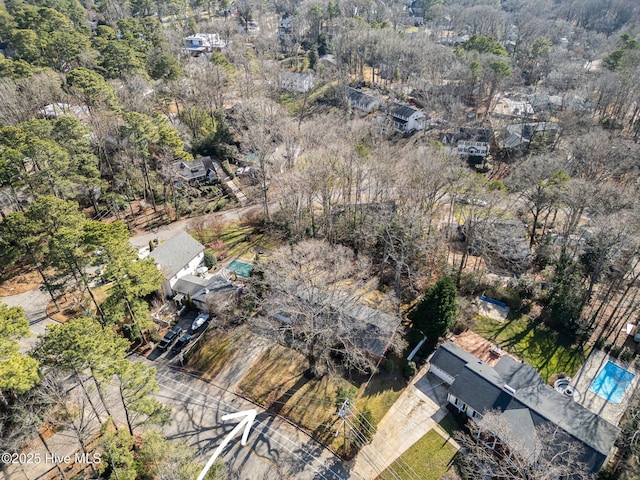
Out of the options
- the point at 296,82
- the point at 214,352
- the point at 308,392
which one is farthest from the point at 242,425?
the point at 296,82

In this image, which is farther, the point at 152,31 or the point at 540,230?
the point at 152,31

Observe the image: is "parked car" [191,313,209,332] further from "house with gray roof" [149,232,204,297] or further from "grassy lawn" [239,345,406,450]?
"grassy lawn" [239,345,406,450]

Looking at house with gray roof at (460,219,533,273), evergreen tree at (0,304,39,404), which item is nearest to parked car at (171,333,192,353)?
evergreen tree at (0,304,39,404)

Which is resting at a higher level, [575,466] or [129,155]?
[129,155]

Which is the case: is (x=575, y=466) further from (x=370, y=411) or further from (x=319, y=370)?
(x=319, y=370)

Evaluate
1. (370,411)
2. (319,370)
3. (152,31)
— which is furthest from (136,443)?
(152,31)

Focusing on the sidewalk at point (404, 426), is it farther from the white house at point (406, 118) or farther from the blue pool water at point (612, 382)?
the white house at point (406, 118)

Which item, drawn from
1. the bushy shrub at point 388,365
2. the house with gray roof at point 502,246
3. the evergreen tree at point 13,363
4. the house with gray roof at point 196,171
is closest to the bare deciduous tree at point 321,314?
the bushy shrub at point 388,365

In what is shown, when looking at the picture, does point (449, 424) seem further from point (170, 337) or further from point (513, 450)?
point (170, 337)
